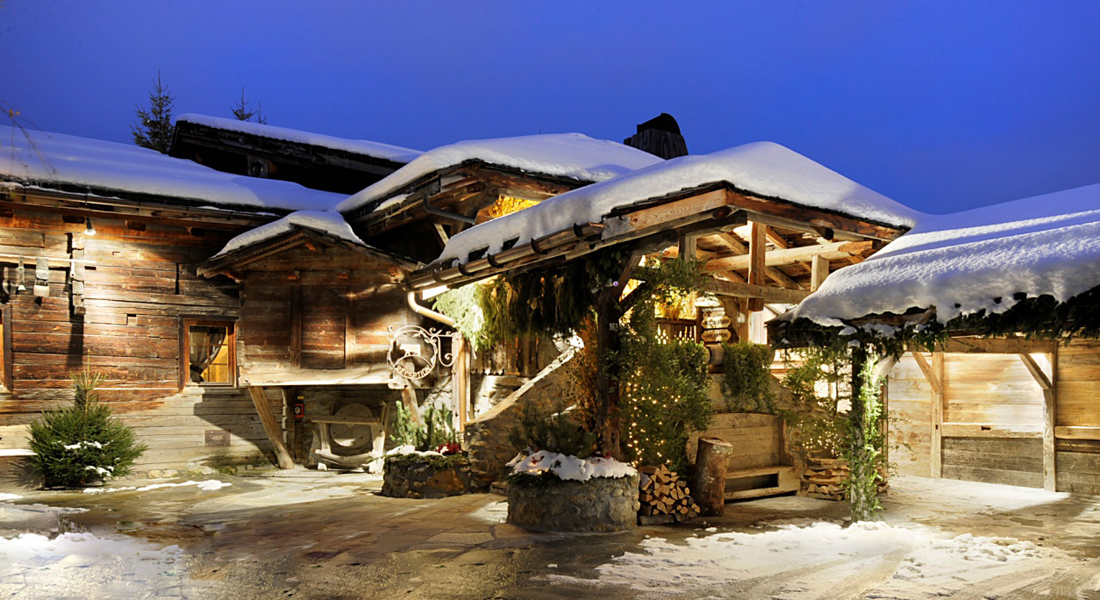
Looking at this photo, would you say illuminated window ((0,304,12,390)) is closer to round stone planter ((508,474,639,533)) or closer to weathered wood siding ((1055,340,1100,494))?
round stone planter ((508,474,639,533))

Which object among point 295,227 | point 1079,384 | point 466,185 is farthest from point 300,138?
point 1079,384

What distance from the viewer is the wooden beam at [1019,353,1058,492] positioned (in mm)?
12703

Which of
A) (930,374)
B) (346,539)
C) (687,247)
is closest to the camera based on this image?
(346,539)

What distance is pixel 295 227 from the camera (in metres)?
13.3

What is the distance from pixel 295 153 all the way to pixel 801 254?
1168 centimetres

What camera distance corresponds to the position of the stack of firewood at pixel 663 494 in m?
9.55

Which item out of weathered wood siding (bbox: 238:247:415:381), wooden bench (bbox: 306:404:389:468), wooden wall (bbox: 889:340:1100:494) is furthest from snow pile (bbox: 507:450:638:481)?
wooden bench (bbox: 306:404:389:468)

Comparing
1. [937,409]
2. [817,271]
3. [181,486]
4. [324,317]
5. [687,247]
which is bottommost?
[181,486]

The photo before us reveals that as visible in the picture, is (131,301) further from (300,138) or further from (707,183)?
(707,183)

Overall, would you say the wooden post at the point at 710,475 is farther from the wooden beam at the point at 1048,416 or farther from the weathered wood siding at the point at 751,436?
the wooden beam at the point at 1048,416

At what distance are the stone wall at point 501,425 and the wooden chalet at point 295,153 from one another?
8.18 m

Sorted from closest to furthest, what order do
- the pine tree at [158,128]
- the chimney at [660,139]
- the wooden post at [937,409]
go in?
1. the wooden post at [937,409]
2. the chimney at [660,139]
3. the pine tree at [158,128]

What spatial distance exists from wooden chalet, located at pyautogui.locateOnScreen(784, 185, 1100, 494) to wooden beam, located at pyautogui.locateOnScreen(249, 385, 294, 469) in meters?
9.29

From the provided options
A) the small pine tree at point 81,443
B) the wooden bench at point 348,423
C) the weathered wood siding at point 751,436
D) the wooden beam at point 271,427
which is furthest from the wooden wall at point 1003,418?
the small pine tree at point 81,443
